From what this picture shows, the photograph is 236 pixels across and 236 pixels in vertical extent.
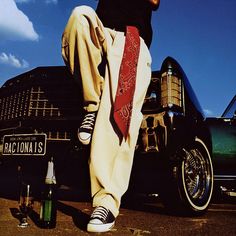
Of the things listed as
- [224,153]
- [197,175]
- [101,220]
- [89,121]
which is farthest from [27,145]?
[224,153]

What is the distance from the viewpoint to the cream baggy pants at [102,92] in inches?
80.7

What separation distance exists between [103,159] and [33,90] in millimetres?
1859

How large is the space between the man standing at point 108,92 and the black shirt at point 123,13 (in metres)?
0.03

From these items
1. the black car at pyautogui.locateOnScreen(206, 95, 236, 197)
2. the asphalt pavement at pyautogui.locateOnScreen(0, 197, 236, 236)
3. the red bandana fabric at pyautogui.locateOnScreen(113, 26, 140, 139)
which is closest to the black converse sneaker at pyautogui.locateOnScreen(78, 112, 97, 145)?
the red bandana fabric at pyautogui.locateOnScreen(113, 26, 140, 139)

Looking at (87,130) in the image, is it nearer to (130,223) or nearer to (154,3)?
(130,223)

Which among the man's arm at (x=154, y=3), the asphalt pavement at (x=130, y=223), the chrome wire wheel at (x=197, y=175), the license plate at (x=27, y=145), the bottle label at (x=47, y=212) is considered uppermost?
the man's arm at (x=154, y=3)

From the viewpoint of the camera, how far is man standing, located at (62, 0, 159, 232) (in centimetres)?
205

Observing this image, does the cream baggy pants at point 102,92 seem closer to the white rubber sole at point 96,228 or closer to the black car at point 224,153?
the white rubber sole at point 96,228

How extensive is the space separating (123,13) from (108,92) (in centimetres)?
81

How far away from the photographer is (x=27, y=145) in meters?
2.92

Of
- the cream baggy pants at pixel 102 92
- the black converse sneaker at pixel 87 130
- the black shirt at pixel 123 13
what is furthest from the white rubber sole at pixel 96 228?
the black shirt at pixel 123 13

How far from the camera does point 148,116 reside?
9.18 feet

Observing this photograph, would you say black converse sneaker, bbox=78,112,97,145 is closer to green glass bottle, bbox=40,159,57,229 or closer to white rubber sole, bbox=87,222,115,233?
green glass bottle, bbox=40,159,57,229

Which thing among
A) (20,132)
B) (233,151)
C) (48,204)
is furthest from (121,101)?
(233,151)
